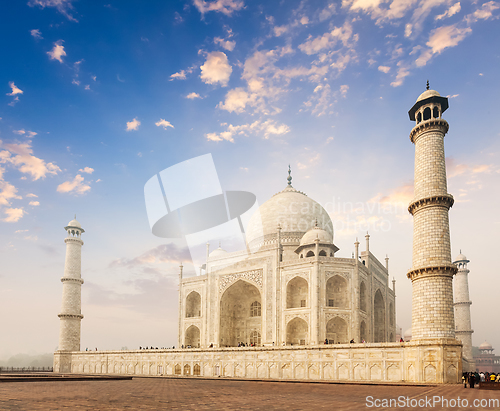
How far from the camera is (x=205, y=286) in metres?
34.1

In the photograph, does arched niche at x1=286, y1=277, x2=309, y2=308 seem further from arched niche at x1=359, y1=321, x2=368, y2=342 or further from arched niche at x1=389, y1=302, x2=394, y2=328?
arched niche at x1=389, y1=302, x2=394, y2=328

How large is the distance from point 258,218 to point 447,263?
22.3 meters

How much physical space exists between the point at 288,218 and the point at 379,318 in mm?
10801

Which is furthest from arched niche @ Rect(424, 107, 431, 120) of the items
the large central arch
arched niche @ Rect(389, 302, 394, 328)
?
arched niche @ Rect(389, 302, 394, 328)

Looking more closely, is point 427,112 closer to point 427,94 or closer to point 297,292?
point 427,94

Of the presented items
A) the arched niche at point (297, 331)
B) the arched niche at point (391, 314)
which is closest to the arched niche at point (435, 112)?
the arched niche at point (297, 331)

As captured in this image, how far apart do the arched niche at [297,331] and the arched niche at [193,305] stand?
9158mm

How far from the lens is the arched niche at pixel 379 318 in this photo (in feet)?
108

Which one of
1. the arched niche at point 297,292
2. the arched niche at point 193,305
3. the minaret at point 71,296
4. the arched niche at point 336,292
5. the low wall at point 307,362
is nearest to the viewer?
the low wall at point 307,362

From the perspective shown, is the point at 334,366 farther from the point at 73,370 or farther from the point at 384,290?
the point at 73,370

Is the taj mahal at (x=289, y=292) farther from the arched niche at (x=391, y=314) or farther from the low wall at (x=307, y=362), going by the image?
the low wall at (x=307, y=362)

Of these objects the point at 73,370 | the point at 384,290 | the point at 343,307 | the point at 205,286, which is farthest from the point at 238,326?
the point at 73,370

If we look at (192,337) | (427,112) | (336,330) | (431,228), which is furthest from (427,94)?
(192,337)

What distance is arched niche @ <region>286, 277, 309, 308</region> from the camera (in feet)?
98.7
